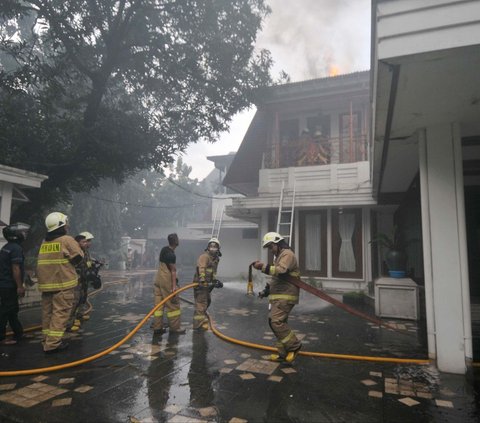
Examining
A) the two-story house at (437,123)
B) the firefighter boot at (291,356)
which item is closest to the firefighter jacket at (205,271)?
the firefighter boot at (291,356)

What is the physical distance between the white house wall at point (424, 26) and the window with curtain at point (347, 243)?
9099 mm

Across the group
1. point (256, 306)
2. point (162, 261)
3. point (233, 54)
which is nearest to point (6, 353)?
point (162, 261)

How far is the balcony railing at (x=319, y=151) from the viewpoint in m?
11.8

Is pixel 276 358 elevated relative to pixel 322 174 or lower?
lower

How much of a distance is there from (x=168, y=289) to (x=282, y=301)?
2.57m

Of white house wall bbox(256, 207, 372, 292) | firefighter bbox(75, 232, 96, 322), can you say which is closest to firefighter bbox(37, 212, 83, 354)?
firefighter bbox(75, 232, 96, 322)

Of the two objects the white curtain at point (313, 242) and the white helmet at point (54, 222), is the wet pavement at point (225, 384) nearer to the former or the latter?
the white helmet at point (54, 222)

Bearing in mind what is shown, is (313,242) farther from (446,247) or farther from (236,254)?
(236,254)

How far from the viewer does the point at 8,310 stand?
541cm

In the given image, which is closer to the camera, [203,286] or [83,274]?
[83,274]

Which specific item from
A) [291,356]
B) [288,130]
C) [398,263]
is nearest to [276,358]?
[291,356]

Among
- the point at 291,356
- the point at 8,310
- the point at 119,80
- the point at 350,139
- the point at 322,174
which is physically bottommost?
the point at 291,356

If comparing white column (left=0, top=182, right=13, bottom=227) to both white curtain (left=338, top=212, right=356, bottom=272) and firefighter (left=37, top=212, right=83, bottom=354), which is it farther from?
white curtain (left=338, top=212, right=356, bottom=272)

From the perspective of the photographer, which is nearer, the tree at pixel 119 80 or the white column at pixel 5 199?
the white column at pixel 5 199
